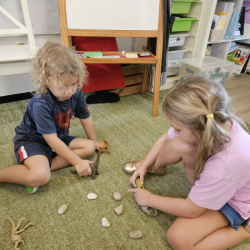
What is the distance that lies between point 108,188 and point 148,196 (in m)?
0.20

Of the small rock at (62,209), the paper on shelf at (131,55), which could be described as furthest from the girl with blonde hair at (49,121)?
the paper on shelf at (131,55)

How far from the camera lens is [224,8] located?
1710 mm

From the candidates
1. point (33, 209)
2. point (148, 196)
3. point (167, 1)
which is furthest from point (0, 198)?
point (167, 1)

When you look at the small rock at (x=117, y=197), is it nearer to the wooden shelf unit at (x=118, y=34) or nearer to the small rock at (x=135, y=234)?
the small rock at (x=135, y=234)

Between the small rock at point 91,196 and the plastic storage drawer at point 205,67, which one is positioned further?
the plastic storage drawer at point 205,67

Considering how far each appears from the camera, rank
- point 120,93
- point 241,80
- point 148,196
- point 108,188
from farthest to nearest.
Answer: point 241,80 < point 120,93 < point 108,188 < point 148,196

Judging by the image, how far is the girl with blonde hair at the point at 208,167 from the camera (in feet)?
1.58

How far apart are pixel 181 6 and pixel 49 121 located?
1340 mm

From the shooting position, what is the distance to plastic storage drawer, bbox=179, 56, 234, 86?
1562mm

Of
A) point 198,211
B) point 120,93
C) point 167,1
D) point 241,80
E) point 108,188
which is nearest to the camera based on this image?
point 198,211

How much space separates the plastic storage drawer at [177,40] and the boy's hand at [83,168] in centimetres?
122

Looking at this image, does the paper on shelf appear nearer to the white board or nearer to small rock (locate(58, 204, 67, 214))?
the white board

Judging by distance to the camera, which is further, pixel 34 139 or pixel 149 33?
pixel 149 33

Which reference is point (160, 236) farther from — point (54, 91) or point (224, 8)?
point (224, 8)
